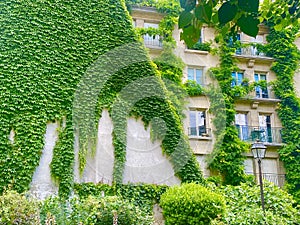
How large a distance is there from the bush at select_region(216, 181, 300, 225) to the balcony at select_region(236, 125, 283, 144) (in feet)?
19.1

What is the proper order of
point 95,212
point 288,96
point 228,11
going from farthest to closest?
point 288,96 < point 95,212 < point 228,11

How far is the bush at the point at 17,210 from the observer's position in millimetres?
9961

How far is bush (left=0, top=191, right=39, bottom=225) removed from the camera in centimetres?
996

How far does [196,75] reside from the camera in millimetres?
21859

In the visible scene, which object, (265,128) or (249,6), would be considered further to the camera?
(265,128)

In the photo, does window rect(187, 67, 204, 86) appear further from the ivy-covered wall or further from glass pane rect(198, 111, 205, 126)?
the ivy-covered wall

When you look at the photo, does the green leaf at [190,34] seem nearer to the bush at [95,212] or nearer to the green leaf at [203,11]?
the green leaf at [203,11]

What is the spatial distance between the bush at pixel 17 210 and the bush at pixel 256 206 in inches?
212

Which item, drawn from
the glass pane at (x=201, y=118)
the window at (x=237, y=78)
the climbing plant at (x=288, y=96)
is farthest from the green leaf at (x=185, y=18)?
the window at (x=237, y=78)

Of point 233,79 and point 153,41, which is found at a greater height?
point 153,41

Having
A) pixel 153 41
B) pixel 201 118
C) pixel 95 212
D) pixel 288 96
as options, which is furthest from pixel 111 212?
pixel 288 96

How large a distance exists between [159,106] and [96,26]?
11.8 feet

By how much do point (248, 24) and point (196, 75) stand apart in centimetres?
1955

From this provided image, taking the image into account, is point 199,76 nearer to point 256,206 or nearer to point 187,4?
point 256,206
